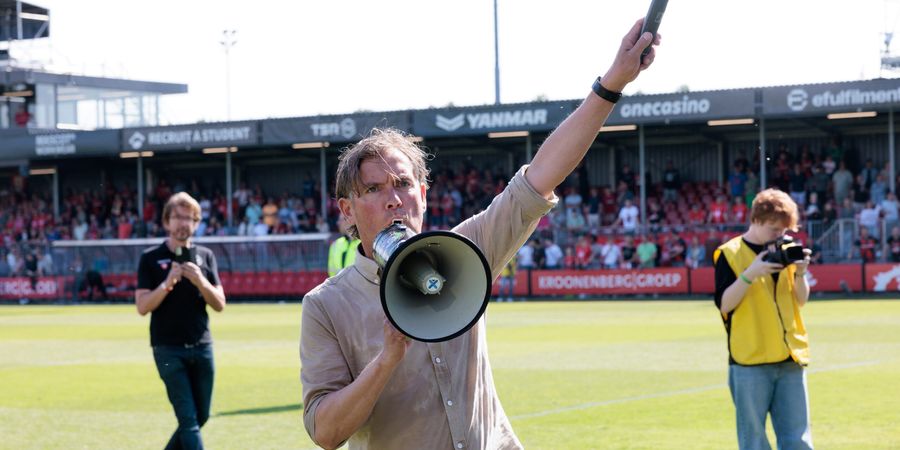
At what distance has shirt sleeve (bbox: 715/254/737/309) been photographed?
7551 mm

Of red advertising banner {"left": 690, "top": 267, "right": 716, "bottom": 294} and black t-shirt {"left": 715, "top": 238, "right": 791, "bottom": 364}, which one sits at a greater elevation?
black t-shirt {"left": 715, "top": 238, "right": 791, "bottom": 364}

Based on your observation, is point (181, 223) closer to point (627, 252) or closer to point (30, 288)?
point (627, 252)

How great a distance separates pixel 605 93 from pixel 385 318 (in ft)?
3.06

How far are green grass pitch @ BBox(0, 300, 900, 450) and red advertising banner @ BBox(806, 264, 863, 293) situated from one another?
530 cm

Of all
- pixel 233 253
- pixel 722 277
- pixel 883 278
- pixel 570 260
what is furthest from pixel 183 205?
pixel 233 253

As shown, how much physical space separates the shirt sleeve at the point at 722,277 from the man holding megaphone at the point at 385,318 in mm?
3856

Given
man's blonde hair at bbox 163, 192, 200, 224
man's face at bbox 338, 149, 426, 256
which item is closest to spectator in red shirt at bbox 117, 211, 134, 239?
man's blonde hair at bbox 163, 192, 200, 224

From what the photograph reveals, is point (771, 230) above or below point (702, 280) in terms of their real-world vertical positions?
above

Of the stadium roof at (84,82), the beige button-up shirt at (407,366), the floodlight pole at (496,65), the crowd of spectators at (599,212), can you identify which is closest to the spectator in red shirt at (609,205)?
the crowd of spectators at (599,212)

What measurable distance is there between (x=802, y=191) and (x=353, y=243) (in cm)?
2566

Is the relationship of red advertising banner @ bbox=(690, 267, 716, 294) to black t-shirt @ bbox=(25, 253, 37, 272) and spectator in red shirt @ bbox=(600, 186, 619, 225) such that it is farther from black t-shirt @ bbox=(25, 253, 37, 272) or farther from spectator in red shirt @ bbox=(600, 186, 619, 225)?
black t-shirt @ bbox=(25, 253, 37, 272)

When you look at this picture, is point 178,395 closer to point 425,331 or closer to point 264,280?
point 425,331

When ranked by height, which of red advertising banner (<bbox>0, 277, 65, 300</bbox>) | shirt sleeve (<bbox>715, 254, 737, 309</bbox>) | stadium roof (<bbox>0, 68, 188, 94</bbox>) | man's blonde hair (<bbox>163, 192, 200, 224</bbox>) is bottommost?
red advertising banner (<bbox>0, 277, 65, 300</bbox>)

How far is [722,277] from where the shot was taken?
299 inches
